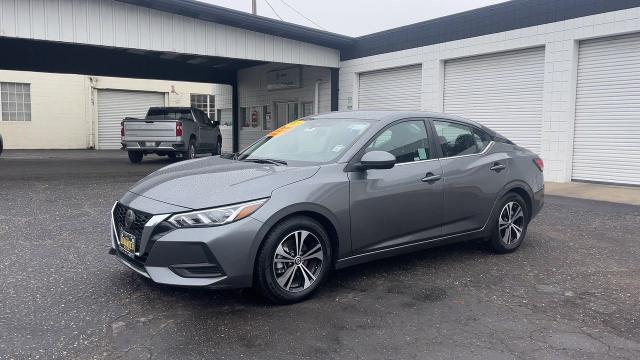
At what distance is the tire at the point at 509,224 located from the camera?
5633mm

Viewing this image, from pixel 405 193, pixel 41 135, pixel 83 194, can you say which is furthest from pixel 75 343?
pixel 41 135

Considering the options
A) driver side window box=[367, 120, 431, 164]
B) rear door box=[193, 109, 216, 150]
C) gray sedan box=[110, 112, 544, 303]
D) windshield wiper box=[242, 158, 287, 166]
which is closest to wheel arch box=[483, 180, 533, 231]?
gray sedan box=[110, 112, 544, 303]

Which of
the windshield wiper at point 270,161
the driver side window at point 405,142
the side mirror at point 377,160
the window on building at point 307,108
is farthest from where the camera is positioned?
the window on building at point 307,108

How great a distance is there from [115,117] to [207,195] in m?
26.5

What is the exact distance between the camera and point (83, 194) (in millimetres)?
9609

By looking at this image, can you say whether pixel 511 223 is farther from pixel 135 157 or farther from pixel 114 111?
pixel 114 111

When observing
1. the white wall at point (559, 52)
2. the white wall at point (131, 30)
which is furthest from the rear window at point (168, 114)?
the white wall at point (559, 52)

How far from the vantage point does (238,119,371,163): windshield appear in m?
4.69

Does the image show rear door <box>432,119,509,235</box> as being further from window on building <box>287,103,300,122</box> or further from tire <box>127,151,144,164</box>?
window on building <box>287,103,300,122</box>

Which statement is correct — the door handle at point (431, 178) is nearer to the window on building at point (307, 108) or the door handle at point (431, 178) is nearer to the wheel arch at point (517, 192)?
the wheel arch at point (517, 192)

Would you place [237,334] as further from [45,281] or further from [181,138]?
[181,138]

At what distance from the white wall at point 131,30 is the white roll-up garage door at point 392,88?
8.31 ft

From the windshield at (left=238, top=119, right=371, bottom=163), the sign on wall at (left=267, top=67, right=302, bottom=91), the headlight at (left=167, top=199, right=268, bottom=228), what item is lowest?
the headlight at (left=167, top=199, right=268, bottom=228)

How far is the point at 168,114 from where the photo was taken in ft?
56.4
